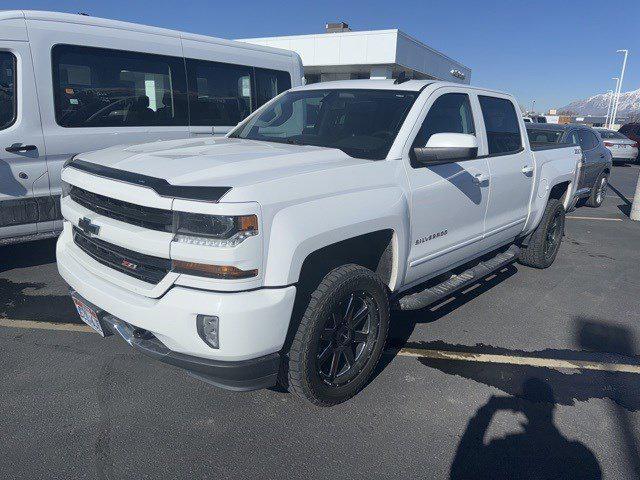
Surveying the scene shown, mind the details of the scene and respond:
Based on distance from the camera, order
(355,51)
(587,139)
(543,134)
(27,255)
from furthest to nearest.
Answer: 1. (355,51)
2. (587,139)
3. (543,134)
4. (27,255)

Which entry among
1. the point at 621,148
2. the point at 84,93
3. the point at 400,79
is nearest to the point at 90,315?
the point at 400,79

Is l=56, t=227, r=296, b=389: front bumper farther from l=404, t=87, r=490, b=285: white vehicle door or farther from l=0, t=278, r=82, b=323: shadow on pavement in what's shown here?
l=0, t=278, r=82, b=323: shadow on pavement

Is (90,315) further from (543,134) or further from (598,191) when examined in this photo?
(598,191)

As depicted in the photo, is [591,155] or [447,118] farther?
[591,155]

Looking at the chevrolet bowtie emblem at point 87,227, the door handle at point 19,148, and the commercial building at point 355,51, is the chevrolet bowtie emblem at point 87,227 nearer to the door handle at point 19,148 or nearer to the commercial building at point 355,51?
the door handle at point 19,148

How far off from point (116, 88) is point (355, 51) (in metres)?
19.3

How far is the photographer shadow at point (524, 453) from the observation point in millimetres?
2502

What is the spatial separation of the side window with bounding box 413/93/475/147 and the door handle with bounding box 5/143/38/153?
3708 mm

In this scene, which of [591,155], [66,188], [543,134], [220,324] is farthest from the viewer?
[591,155]

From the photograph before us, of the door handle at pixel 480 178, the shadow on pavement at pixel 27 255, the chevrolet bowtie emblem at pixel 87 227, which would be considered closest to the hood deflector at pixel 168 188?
the chevrolet bowtie emblem at pixel 87 227

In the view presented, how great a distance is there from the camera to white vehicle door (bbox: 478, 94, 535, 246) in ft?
14.1

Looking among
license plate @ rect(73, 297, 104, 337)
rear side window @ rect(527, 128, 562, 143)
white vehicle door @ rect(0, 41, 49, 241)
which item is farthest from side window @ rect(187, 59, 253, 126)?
rear side window @ rect(527, 128, 562, 143)

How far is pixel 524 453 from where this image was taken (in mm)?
2646

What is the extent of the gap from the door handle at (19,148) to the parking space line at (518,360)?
3864mm
